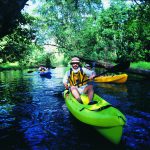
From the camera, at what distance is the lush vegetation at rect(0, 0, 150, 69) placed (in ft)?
58.2

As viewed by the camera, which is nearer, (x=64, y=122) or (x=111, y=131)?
(x=111, y=131)

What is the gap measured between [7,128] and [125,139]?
3664 mm

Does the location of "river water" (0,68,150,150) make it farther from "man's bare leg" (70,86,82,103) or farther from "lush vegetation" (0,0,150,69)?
"lush vegetation" (0,0,150,69)

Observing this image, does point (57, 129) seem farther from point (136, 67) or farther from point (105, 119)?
point (136, 67)

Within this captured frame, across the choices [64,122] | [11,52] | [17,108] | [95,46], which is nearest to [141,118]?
[64,122]

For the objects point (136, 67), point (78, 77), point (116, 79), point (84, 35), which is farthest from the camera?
point (84, 35)

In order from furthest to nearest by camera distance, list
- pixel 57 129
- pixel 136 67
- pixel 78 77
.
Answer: pixel 136 67 → pixel 78 77 → pixel 57 129

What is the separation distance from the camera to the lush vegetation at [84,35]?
1775 cm

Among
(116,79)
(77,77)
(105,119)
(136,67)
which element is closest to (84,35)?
(136,67)

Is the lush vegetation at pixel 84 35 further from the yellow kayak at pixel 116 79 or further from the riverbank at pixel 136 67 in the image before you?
the yellow kayak at pixel 116 79

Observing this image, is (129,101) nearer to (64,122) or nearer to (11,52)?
(64,122)

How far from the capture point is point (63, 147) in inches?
240

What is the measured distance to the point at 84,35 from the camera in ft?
111

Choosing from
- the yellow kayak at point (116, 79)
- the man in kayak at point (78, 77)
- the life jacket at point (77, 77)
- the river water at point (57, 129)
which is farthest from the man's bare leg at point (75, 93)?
the yellow kayak at point (116, 79)
